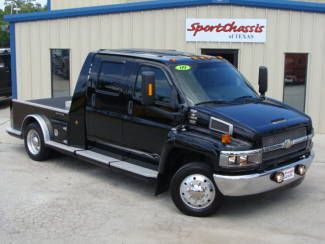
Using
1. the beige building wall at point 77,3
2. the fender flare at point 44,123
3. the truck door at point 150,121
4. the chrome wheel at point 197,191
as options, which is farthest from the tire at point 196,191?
the beige building wall at point 77,3

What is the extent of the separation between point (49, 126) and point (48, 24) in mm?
5891

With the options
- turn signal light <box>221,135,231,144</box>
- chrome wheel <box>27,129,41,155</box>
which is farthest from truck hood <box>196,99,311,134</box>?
chrome wheel <box>27,129,41,155</box>

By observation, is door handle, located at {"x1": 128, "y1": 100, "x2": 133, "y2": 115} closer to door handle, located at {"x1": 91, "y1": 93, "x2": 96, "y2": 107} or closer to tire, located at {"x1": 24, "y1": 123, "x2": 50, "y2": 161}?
door handle, located at {"x1": 91, "y1": 93, "x2": 96, "y2": 107}

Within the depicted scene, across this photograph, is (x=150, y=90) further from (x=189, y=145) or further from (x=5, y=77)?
(x=5, y=77)

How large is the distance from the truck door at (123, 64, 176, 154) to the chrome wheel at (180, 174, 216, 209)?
30.2 inches

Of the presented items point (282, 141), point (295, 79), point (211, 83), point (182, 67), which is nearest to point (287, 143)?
point (282, 141)

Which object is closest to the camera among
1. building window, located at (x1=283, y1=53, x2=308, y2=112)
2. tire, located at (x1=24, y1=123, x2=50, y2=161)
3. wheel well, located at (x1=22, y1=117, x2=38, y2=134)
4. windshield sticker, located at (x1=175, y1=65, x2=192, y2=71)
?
windshield sticker, located at (x1=175, y1=65, x2=192, y2=71)

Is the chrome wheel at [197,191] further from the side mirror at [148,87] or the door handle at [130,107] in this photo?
the door handle at [130,107]

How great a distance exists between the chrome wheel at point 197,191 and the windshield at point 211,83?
3.48ft

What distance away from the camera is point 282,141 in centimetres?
664

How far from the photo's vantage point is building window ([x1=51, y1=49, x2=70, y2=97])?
46.5 feet

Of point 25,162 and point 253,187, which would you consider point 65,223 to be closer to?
point 253,187

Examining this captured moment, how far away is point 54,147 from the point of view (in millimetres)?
8812

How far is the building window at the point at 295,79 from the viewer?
12.2 metres
